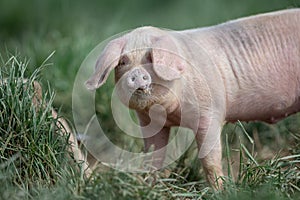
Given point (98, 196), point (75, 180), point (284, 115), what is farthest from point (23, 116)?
point (284, 115)

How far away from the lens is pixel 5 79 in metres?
4.53

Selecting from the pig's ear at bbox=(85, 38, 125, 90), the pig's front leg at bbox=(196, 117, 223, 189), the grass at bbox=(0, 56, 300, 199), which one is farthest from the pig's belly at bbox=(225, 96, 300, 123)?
the pig's ear at bbox=(85, 38, 125, 90)

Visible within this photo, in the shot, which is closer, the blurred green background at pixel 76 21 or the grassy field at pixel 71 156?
the grassy field at pixel 71 156

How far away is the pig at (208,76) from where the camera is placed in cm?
423

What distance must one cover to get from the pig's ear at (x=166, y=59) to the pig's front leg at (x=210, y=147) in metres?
0.39

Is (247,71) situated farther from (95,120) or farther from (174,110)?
(95,120)

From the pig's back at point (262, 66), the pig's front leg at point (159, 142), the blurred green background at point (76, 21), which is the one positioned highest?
the pig's back at point (262, 66)

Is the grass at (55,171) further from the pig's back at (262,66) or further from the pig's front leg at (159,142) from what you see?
the pig's back at (262,66)

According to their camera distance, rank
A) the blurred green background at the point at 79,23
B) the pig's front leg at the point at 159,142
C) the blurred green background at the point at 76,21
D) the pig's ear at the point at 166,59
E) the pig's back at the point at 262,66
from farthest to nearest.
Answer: the blurred green background at the point at 76,21
the blurred green background at the point at 79,23
the pig's front leg at the point at 159,142
the pig's back at the point at 262,66
the pig's ear at the point at 166,59

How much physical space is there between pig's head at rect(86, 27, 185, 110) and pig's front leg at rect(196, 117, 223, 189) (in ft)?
0.80

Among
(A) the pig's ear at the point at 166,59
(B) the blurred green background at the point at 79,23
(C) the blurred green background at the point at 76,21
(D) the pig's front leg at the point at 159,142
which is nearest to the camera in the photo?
(A) the pig's ear at the point at 166,59

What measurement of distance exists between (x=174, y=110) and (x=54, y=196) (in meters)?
0.95

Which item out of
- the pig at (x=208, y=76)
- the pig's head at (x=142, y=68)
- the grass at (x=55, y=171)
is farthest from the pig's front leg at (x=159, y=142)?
the pig's head at (x=142, y=68)

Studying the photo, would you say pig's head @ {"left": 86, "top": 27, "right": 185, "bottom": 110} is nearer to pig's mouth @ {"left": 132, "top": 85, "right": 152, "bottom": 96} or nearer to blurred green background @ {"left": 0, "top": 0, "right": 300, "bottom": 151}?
pig's mouth @ {"left": 132, "top": 85, "right": 152, "bottom": 96}
